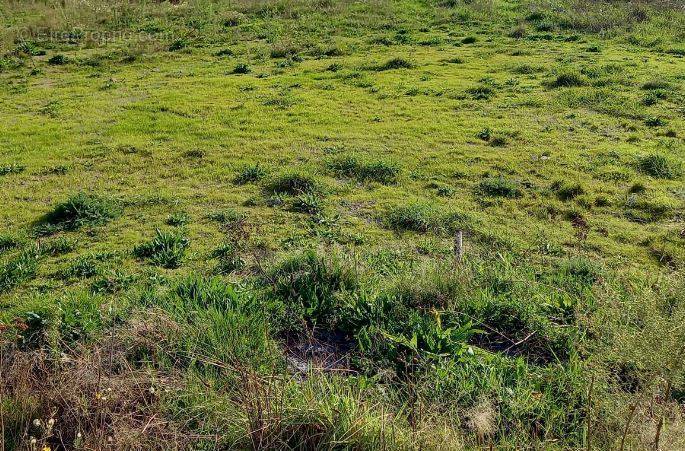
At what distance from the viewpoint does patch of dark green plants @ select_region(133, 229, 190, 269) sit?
A: 6922mm

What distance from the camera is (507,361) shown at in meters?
4.64

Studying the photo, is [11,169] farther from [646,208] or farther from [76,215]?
[646,208]

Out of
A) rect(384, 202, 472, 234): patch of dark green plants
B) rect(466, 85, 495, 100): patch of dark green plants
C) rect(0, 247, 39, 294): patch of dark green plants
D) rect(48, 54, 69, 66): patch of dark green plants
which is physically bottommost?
rect(384, 202, 472, 234): patch of dark green plants

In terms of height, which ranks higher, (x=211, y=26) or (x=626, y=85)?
(x=211, y=26)

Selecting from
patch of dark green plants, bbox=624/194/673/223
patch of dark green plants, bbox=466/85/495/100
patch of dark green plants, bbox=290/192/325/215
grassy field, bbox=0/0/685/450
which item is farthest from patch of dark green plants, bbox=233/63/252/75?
patch of dark green plants, bbox=624/194/673/223

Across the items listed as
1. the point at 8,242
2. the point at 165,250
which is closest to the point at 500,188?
the point at 165,250

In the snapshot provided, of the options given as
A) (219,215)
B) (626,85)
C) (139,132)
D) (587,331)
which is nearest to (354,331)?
(587,331)

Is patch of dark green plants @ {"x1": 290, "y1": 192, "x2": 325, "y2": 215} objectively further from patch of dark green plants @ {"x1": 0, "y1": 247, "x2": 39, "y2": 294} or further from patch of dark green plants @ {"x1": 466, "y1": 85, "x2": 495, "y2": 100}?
patch of dark green plants @ {"x1": 466, "y1": 85, "x2": 495, "y2": 100}

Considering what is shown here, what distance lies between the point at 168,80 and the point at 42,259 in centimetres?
988

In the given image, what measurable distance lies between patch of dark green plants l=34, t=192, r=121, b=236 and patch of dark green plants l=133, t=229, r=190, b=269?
3.94ft

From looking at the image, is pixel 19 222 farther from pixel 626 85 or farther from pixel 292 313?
pixel 626 85

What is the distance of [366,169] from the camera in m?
9.77

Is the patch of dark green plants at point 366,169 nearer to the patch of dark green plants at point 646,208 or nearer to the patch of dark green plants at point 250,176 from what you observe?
the patch of dark green plants at point 250,176

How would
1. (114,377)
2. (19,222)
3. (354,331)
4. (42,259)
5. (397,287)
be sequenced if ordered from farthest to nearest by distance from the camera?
1. (19,222)
2. (42,259)
3. (397,287)
4. (354,331)
5. (114,377)
